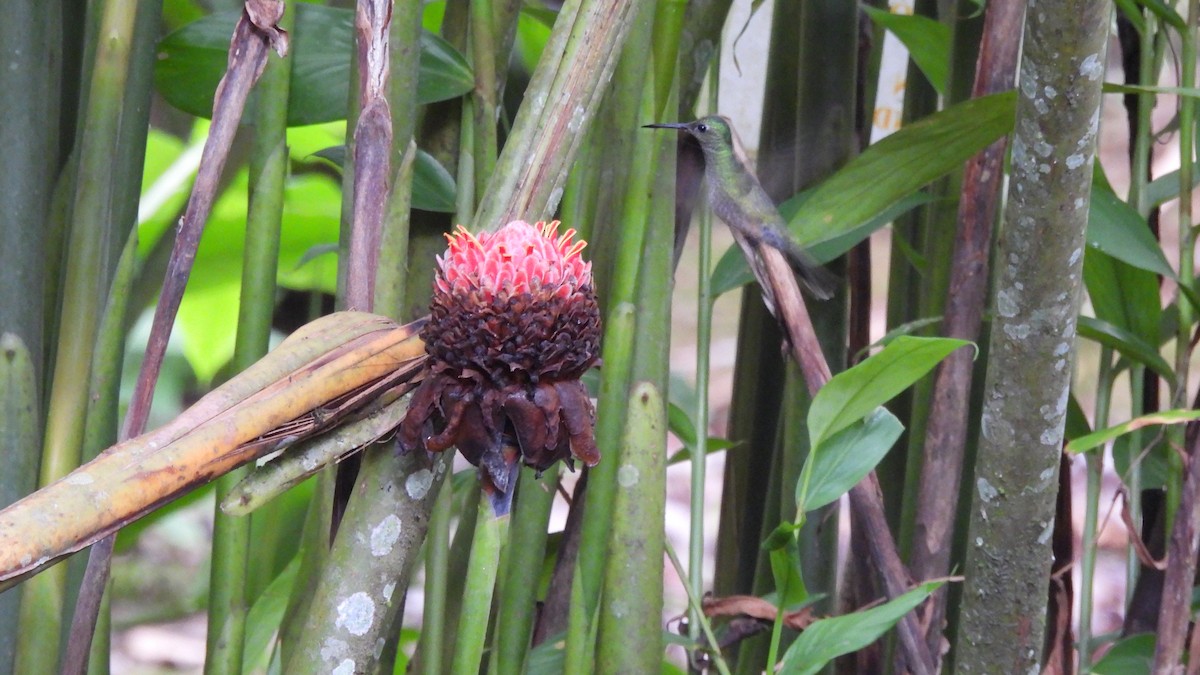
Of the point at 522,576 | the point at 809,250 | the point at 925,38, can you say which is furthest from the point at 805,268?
the point at 522,576

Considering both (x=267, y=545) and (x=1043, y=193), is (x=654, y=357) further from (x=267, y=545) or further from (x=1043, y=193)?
(x=267, y=545)

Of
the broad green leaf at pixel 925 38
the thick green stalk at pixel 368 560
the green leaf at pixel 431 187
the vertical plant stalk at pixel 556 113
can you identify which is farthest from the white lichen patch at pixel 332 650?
the broad green leaf at pixel 925 38

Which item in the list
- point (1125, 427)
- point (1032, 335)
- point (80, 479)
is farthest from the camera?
point (1125, 427)

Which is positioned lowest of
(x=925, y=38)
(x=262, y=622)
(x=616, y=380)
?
(x=262, y=622)

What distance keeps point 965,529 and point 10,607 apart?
47 centimetres

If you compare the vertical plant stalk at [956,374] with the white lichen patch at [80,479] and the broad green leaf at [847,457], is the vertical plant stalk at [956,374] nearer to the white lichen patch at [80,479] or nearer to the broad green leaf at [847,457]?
the broad green leaf at [847,457]

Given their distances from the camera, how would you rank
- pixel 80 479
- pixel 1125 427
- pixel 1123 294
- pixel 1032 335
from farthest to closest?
1. pixel 1123 294
2. pixel 1125 427
3. pixel 1032 335
4. pixel 80 479

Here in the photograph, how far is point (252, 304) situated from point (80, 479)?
0.19 meters

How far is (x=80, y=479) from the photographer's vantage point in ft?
0.60

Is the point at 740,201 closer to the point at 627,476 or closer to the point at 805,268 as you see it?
the point at 805,268

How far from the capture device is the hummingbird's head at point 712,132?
1.76 ft

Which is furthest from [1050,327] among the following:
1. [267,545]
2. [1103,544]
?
[1103,544]

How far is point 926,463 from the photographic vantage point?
50cm

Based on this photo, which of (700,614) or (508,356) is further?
(700,614)
